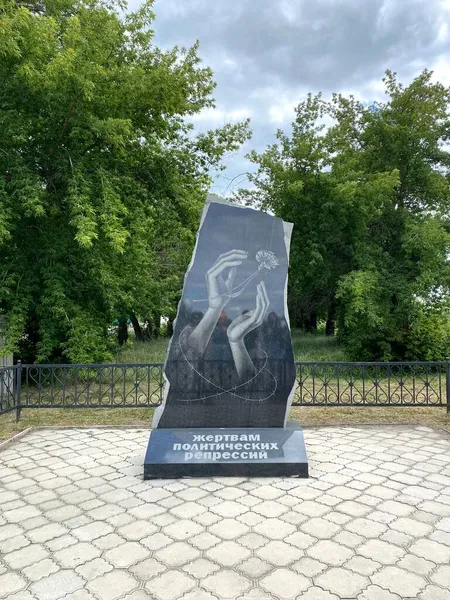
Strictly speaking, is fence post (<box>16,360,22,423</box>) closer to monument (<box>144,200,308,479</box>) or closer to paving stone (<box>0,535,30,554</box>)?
monument (<box>144,200,308,479</box>)

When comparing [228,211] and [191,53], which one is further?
[191,53]

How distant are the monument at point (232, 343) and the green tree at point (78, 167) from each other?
10.6ft

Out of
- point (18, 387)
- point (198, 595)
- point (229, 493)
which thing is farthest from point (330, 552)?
point (18, 387)

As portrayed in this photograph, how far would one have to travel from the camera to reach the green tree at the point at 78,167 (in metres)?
7.76

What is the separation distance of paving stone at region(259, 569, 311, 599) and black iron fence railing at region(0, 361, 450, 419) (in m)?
4.01

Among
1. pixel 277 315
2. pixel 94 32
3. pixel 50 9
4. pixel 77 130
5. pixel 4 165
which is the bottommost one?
pixel 277 315

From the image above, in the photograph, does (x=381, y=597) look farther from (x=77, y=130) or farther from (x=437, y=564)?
(x=77, y=130)

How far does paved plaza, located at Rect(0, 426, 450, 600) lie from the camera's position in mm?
2557

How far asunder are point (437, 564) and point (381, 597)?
0.57 metres

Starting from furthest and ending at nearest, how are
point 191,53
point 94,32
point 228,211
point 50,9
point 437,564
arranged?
1. point 191,53
2. point 50,9
3. point 94,32
4. point 228,211
5. point 437,564

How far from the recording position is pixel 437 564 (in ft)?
9.07

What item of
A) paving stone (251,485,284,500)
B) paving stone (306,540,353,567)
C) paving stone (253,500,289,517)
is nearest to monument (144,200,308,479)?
paving stone (251,485,284,500)

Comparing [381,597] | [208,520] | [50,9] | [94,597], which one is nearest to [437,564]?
[381,597]

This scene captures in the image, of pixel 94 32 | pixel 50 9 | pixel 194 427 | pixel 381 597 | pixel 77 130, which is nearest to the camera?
pixel 381 597
